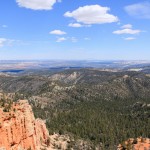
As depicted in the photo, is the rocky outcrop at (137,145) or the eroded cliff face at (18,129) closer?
the eroded cliff face at (18,129)

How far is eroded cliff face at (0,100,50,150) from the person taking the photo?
102m

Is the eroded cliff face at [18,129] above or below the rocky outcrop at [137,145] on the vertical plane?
above

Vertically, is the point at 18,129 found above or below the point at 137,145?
above

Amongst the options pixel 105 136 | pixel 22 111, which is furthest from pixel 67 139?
pixel 22 111

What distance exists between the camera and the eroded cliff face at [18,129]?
102 m

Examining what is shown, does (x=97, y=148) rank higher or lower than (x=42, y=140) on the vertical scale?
lower

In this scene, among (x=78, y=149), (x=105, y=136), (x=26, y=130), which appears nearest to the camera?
(x=26, y=130)

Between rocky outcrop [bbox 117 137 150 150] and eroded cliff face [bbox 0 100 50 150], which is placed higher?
eroded cliff face [bbox 0 100 50 150]

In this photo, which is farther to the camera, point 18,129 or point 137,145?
point 137,145

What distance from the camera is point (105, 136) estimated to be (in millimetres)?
192000

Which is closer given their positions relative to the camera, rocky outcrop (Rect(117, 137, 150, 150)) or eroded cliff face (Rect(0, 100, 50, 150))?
eroded cliff face (Rect(0, 100, 50, 150))

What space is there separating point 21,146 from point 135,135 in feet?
345

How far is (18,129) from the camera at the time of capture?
108125 mm

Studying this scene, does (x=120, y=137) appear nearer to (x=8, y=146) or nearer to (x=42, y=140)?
(x=42, y=140)
